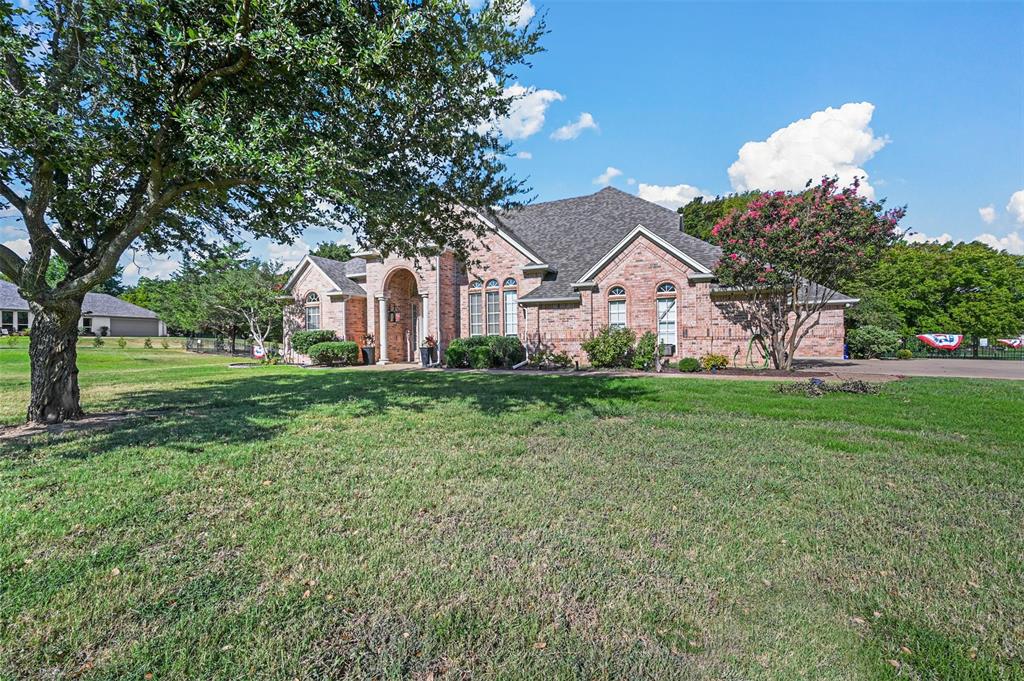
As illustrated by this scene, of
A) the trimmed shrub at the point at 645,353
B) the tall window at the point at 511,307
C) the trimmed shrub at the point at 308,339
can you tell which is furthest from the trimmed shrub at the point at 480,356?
the trimmed shrub at the point at 308,339

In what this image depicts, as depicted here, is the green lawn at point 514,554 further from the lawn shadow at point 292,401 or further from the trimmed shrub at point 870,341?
the trimmed shrub at point 870,341

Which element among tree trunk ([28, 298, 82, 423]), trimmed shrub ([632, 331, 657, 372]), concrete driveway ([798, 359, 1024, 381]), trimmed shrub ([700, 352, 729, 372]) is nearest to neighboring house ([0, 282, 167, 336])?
tree trunk ([28, 298, 82, 423])

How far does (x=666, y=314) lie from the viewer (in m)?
18.7

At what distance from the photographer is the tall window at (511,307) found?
21422mm

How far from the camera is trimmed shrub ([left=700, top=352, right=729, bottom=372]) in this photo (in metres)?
17.2

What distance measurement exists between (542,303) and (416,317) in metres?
A: 7.61

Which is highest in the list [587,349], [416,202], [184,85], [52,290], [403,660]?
[184,85]

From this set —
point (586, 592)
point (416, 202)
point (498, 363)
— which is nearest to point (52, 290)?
point (416, 202)

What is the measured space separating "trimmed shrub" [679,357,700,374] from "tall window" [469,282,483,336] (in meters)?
9.36

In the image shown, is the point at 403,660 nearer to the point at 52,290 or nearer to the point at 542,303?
the point at 52,290

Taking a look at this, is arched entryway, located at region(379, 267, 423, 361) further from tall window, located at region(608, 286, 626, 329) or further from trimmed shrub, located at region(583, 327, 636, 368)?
tall window, located at region(608, 286, 626, 329)

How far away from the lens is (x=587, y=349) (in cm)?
1842

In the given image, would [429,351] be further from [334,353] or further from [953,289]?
[953,289]

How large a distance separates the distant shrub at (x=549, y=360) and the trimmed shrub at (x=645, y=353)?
2907 mm
